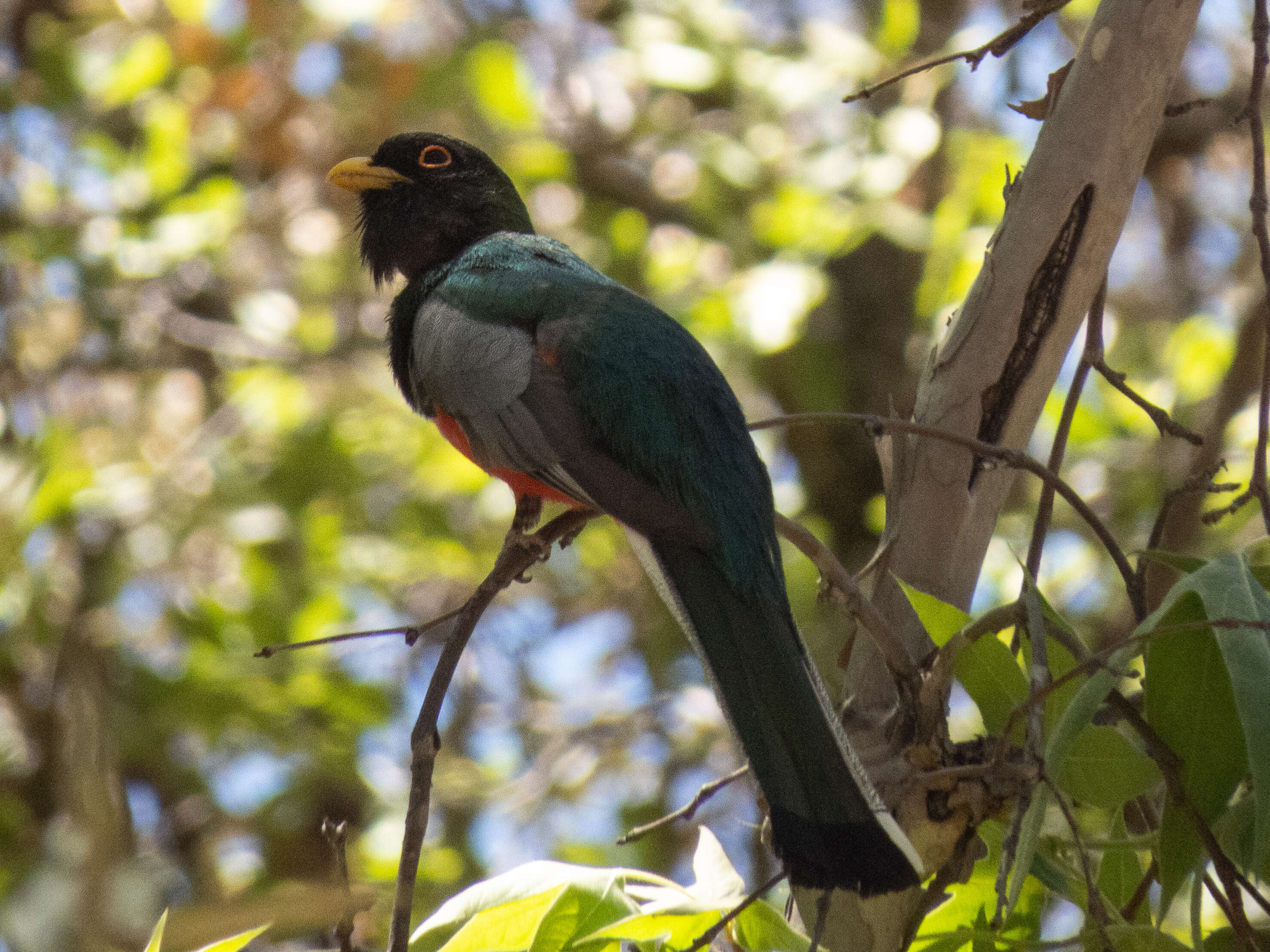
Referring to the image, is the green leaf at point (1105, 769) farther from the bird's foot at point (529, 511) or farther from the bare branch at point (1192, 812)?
the bird's foot at point (529, 511)

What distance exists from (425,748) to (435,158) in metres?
2.52

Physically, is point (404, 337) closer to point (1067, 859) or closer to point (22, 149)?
point (1067, 859)

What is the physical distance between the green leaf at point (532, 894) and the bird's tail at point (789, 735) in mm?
235

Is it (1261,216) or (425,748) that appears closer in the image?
(425,748)

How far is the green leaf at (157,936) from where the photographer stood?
5.09 feet

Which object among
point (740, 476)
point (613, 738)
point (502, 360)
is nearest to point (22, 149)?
point (613, 738)

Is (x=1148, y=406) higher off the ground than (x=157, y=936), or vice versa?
(x=1148, y=406)

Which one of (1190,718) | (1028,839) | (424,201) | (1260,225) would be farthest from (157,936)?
(424,201)

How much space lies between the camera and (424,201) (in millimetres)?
3867

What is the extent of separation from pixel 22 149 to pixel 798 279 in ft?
12.4

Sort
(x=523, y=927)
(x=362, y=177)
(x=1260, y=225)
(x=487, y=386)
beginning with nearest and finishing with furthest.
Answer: (x=523, y=927) → (x=1260, y=225) → (x=487, y=386) → (x=362, y=177)

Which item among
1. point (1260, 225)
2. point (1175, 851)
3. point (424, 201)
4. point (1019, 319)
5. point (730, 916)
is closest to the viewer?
point (730, 916)

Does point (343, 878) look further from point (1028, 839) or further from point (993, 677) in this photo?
point (993, 677)

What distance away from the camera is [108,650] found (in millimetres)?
4773
